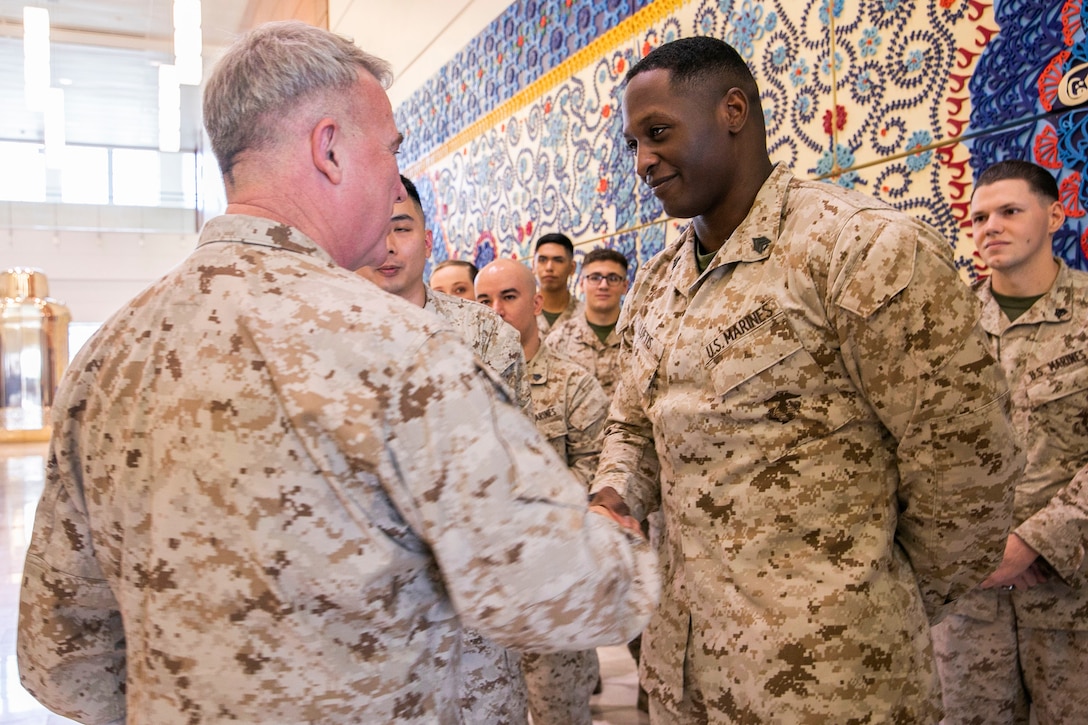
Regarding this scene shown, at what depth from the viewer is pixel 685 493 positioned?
1526 millimetres

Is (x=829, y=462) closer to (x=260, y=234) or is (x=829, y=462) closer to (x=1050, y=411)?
(x=260, y=234)

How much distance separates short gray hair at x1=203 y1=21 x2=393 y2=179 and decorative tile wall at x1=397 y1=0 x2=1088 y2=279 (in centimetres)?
220

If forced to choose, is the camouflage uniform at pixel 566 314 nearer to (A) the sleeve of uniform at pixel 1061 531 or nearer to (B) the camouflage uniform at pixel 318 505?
(A) the sleeve of uniform at pixel 1061 531

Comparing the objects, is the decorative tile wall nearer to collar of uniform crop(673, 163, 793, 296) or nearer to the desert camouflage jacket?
the desert camouflage jacket

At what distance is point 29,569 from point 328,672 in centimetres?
51

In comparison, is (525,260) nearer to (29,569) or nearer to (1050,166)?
(1050,166)

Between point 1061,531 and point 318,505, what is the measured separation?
1.76m

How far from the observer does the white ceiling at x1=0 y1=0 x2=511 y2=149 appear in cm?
704

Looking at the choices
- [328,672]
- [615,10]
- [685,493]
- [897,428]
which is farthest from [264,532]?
[615,10]

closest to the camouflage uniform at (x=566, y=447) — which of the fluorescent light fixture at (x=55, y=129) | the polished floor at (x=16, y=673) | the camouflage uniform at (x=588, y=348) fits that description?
the polished floor at (x=16, y=673)

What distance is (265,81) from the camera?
3.29ft

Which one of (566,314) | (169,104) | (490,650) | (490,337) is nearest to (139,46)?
(169,104)

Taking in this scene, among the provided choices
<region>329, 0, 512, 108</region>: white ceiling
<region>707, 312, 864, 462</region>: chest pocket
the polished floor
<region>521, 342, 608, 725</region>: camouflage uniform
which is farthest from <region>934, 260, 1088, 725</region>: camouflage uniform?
<region>329, 0, 512, 108</region>: white ceiling

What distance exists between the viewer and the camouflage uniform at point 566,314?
4.80 m
